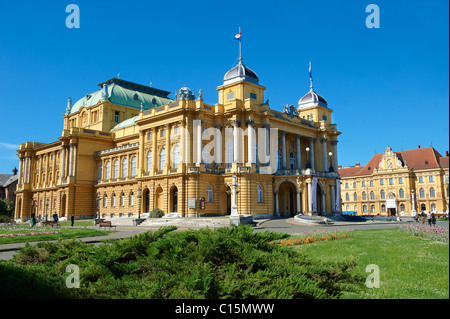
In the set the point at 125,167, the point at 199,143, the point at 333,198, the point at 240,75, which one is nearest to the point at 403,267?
the point at 199,143

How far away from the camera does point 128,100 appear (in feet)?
237

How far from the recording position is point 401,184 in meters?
87.2

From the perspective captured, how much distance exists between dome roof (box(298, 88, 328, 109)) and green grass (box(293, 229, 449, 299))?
50.8 m

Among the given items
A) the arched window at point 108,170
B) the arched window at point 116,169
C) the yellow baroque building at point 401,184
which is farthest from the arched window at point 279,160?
the yellow baroque building at point 401,184

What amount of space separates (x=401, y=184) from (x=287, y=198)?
144 feet

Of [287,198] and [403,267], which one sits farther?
[287,198]

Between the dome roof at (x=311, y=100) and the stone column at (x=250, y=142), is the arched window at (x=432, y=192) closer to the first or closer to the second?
the dome roof at (x=311, y=100)

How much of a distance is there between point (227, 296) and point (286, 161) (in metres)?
52.0

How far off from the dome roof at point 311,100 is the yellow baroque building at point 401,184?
1283 inches

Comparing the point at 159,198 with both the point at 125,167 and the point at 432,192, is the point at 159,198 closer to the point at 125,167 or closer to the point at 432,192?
the point at 125,167

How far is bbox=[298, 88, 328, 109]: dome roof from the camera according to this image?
2547 inches

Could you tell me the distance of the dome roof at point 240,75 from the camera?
2046 inches

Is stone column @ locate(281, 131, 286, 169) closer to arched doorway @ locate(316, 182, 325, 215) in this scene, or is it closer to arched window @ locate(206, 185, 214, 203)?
arched doorway @ locate(316, 182, 325, 215)
